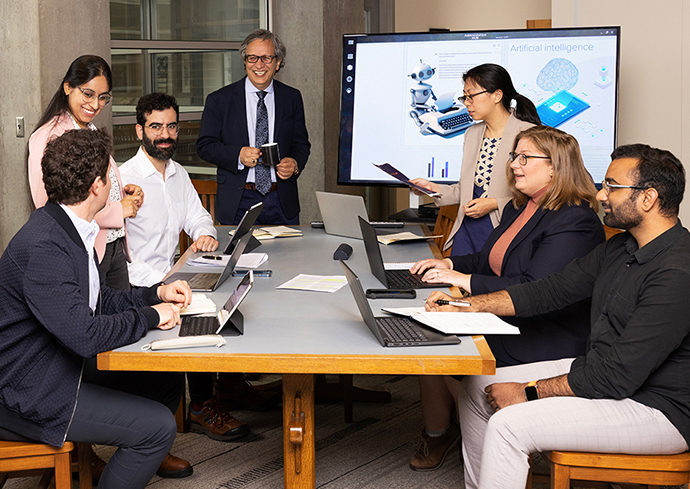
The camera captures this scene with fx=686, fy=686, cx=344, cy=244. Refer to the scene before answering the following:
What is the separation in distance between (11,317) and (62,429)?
1.06 ft

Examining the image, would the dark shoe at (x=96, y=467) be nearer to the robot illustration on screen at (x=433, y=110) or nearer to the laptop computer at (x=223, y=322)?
the laptop computer at (x=223, y=322)

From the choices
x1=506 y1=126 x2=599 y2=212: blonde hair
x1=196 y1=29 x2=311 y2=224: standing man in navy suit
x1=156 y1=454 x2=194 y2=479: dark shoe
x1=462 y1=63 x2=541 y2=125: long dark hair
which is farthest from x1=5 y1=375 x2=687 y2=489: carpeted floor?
x1=462 y1=63 x2=541 y2=125: long dark hair

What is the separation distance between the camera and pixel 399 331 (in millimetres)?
1857

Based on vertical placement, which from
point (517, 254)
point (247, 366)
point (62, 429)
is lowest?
Result: point (62, 429)

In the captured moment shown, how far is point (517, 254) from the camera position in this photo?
247 cm

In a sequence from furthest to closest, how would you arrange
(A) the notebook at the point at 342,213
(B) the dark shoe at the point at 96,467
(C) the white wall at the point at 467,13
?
(C) the white wall at the point at 467,13 → (A) the notebook at the point at 342,213 → (B) the dark shoe at the point at 96,467

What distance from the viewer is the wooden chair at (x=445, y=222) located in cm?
357

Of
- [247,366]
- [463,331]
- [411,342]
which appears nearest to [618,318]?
[463,331]

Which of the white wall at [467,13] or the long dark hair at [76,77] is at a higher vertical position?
the white wall at [467,13]

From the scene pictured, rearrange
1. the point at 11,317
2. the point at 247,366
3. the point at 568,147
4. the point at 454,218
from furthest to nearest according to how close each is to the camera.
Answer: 1. the point at 454,218
2. the point at 568,147
3. the point at 11,317
4. the point at 247,366

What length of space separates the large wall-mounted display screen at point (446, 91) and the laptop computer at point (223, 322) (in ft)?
8.49

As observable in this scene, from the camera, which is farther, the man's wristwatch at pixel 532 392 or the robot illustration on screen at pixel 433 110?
the robot illustration on screen at pixel 433 110

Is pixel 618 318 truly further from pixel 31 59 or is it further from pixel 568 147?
pixel 31 59

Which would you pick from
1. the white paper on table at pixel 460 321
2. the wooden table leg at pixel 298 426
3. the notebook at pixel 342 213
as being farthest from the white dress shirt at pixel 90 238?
the notebook at pixel 342 213
